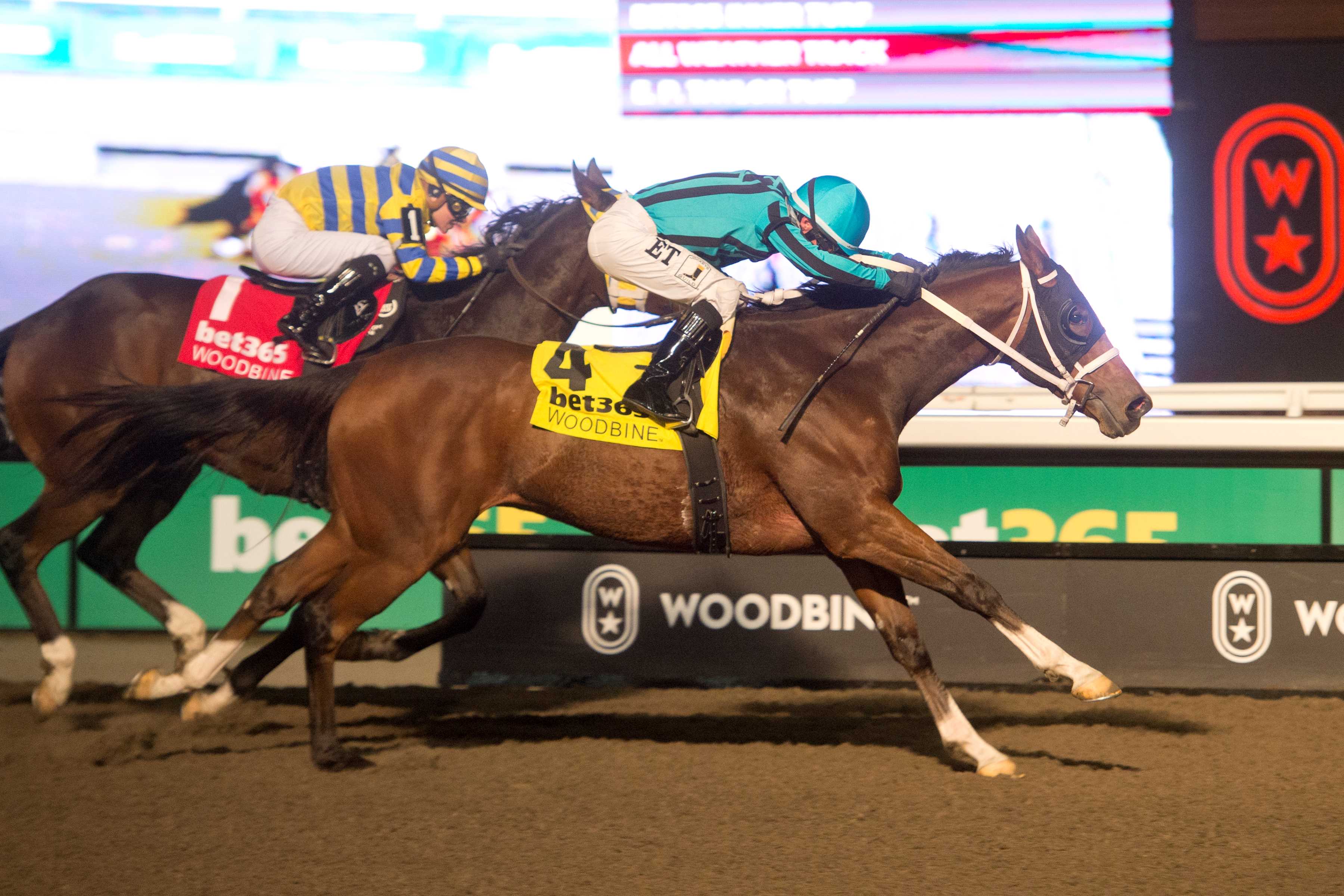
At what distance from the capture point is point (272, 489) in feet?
15.6

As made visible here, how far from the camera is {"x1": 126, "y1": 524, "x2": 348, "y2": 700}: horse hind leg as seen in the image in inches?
161

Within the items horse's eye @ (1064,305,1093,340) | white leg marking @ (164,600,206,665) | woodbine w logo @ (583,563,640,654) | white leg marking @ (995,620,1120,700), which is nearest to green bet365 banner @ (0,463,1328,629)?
woodbine w logo @ (583,563,640,654)

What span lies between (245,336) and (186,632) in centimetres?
108

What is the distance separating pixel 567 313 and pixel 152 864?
2.42 metres

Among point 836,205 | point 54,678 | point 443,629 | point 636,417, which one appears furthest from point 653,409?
point 54,678

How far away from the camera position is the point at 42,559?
15.6ft

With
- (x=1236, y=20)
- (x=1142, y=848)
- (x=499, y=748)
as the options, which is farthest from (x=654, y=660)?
(x=1236, y=20)

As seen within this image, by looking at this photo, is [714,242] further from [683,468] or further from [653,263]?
[683,468]

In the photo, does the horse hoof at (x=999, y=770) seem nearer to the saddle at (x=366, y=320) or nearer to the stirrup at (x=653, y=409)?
the stirrup at (x=653, y=409)

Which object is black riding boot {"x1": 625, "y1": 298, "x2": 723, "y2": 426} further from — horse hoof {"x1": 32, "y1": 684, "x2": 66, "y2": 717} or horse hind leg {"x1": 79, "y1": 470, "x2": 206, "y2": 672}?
horse hoof {"x1": 32, "y1": 684, "x2": 66, "y2": 717}

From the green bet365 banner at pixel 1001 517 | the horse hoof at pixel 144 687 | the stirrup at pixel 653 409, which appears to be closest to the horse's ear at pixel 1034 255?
the stirrup at pixel 653 409

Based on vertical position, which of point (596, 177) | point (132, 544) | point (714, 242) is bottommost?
point (132, 544)

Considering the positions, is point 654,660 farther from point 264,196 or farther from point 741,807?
point 264,196

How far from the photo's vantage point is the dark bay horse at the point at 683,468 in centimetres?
396
